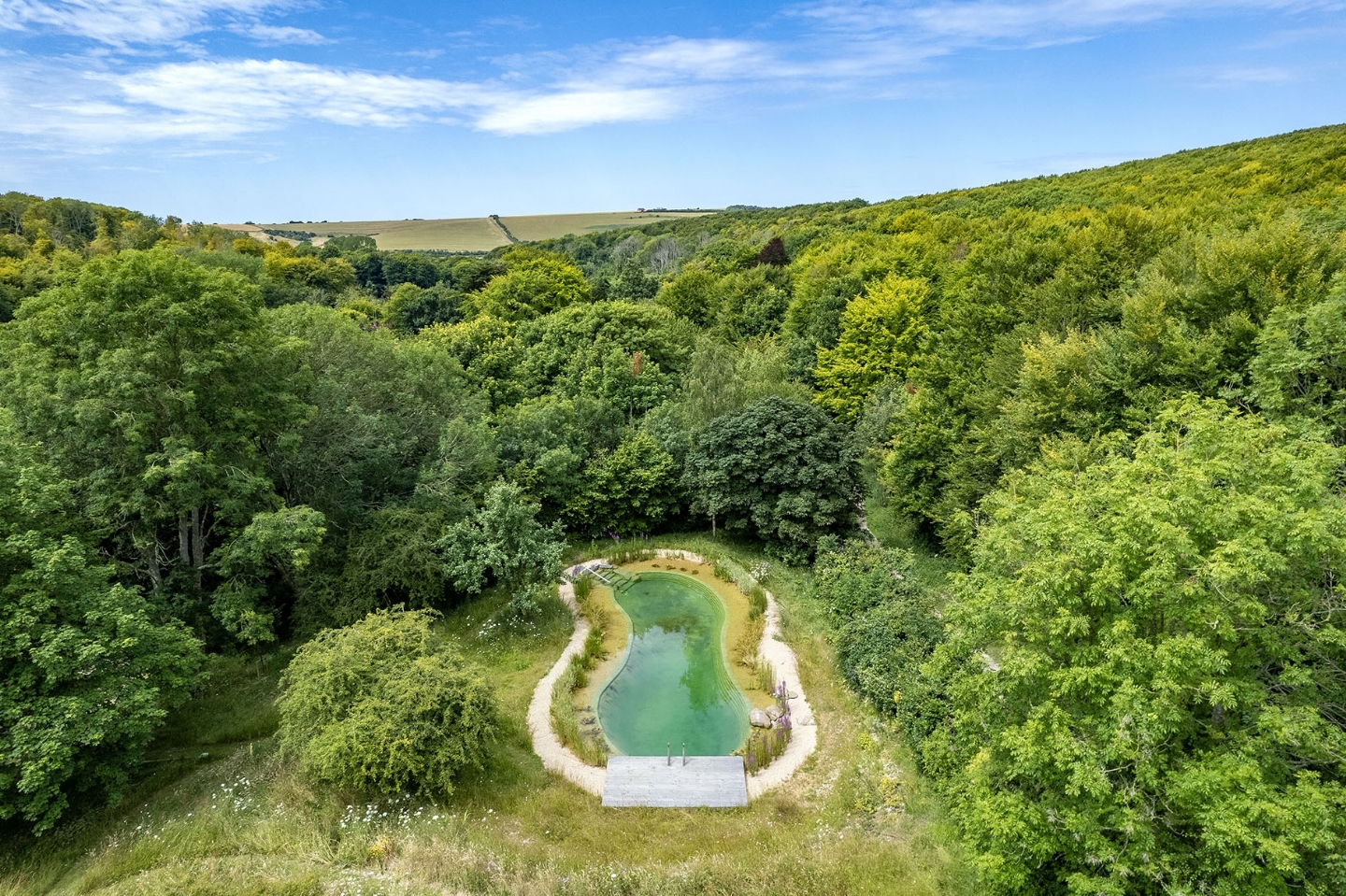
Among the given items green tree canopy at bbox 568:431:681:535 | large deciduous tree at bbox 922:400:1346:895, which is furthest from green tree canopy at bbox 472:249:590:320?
large deciduous tree at bbox 922:400:1346:895

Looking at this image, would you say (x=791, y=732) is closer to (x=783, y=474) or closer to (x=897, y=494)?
(x=783, y=474)

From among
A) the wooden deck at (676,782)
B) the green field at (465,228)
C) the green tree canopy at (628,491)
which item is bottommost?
the wooden deck at (676,782)

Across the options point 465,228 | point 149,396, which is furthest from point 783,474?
point 465,228

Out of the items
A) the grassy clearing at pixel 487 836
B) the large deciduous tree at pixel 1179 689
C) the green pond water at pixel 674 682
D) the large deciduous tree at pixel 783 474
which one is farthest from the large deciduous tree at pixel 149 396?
the large deciduous tree at pixel 1179 689

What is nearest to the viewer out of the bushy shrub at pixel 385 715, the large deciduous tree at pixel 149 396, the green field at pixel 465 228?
the bushy shrub at pixel 385 715

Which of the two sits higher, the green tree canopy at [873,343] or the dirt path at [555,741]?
the green tree canopy at [873,343]

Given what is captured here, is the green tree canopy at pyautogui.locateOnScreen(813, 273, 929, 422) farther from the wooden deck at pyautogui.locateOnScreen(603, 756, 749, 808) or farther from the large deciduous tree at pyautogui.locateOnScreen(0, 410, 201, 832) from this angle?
the large deciduous tree at pyautogui.locateOnScreen(0, 410, 201, 832)

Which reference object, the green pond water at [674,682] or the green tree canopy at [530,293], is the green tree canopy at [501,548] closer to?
the green pond water at [674,682]

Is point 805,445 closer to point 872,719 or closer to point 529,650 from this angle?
point 872,719
